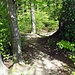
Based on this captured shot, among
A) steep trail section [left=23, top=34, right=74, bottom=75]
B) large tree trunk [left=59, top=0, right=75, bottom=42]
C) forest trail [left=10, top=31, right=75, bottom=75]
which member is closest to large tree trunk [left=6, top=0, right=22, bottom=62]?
forest trail [left=10, top=31, right=75, bottom=75]

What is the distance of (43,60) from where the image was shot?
8641 mm

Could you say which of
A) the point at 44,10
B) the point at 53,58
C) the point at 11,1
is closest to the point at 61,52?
the point at 53,58

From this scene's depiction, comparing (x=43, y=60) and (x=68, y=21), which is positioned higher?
(x=68, y=21)

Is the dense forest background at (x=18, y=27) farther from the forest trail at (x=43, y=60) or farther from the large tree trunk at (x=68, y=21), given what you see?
the forest trail at (x=43, y=60)

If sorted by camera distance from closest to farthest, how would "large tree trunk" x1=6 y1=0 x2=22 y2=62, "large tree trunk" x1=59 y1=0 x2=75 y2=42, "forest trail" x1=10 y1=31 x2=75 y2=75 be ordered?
1. "large tree trunk" x1=6 y1=0 x2=22 y2=62
2. "forest trail" x1=10 y1=31 x2=75 y2=75
3. "large tree trunk" x1=59 y1=0 x2=75 y2=42

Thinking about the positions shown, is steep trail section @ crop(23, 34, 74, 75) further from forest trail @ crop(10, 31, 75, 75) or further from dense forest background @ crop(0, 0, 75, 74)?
dense forest background @ crop(0, 0, 75, 74)

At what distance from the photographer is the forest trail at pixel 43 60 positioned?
752 cm

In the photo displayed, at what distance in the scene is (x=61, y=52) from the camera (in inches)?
372

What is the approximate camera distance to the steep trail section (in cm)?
765

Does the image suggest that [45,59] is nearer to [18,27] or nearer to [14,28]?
[18,27]

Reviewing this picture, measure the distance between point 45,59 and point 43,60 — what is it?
154 millimetres

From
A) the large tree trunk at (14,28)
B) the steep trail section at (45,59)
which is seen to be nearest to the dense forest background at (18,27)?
the large tree trunk at (14,28)

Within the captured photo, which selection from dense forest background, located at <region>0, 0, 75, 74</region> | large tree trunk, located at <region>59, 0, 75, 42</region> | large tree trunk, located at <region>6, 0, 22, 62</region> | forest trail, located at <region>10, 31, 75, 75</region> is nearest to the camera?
large tree trunk, located at <region>6, 0, 22, 62</region>

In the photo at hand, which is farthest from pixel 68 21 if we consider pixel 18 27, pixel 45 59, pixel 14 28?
pixel 14 28
